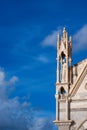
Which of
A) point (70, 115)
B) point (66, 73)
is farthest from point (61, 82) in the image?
point (70, 115)

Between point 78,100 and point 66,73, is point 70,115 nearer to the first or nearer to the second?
point 78,100

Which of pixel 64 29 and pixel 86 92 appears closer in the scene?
pixel 86 92

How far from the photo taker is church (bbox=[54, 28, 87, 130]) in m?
24.4

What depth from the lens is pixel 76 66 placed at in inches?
1000

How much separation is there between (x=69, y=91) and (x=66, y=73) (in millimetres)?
1143

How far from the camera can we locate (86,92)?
971 inches

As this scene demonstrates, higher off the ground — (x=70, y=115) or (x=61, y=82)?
(x=61, y=82)

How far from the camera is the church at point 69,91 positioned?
961 inches

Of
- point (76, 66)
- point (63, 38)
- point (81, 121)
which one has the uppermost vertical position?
point (63, 38)

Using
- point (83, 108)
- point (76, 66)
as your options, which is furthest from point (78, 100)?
point (76, 66)

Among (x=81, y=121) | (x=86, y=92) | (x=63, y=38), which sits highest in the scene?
(x=63, y=38)

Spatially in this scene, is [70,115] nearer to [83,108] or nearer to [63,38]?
[83,108]

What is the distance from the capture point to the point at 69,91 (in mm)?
25125

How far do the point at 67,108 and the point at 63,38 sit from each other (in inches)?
184
